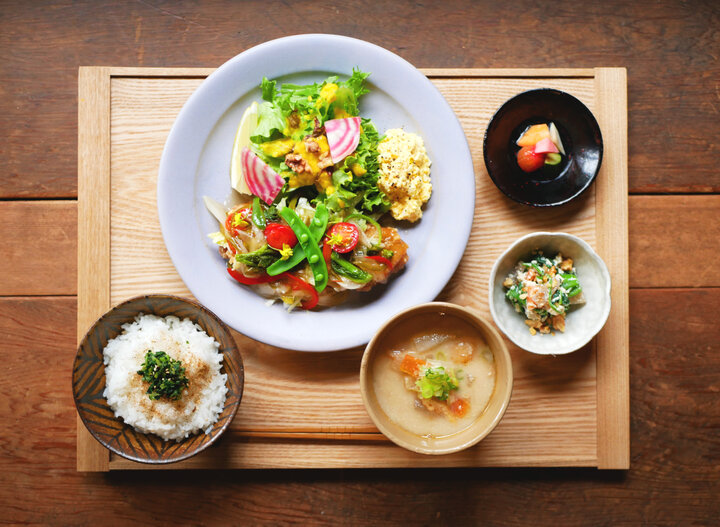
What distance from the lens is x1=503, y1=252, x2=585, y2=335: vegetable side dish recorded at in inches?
83.9

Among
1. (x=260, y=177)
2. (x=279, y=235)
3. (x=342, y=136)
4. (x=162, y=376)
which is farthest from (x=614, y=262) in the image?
(x=162, y=376)

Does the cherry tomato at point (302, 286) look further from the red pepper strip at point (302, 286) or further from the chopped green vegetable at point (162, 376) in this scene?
the chopped green vegetable at point (162, 376)

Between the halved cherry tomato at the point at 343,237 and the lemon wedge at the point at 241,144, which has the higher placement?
the lemon wedge at the point at 241,144

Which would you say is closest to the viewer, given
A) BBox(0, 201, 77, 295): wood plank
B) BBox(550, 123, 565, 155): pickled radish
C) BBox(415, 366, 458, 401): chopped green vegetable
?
BBox(415, 366, 458, 401): chopped green vegetable

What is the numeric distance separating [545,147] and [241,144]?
1287 mm

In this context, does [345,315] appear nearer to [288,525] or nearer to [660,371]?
[288,525]

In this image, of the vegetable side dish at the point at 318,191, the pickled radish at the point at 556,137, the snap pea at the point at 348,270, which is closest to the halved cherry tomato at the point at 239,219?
the vegetable side dish at the point at 318,191

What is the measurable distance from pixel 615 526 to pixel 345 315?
64.9 inches

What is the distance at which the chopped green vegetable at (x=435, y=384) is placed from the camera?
195 cm

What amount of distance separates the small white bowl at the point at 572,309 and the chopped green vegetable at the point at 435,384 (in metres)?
0.35

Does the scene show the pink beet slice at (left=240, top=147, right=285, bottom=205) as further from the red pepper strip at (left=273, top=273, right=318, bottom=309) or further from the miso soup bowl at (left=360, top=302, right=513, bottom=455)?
the miso soup bowl at (left=360, top=302, right=513, bottom=455)

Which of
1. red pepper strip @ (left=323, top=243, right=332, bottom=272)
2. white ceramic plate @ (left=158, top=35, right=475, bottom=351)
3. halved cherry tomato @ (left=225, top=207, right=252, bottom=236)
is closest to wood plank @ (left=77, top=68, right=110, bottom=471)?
white ceramic plate @ (left=158, top=35, right=475, bottom=351)

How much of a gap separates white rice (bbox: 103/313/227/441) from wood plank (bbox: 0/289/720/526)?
426mm

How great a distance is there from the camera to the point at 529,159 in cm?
224
